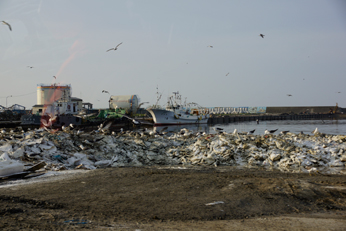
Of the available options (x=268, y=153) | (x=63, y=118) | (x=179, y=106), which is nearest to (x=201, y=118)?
(x=179, y=106)

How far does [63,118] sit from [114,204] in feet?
92.9

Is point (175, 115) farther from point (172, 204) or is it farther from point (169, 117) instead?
point (172, 204)

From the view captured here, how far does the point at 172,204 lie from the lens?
16.6 ft

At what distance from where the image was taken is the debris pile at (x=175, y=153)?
30.9 ft

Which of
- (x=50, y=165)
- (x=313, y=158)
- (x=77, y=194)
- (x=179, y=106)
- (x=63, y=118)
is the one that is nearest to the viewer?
(x=77, y=194)

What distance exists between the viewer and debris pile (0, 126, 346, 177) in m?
9.42

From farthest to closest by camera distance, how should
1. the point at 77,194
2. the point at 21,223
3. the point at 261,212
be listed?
the point at 77,194 → the point at 261,212 → the point at 21,223

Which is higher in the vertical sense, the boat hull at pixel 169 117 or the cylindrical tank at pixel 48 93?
the cylindrical tank at pixel 48 93

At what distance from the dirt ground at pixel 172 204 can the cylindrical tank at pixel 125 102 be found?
48.3 meters

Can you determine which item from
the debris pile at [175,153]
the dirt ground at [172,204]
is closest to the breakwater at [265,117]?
the debris pile at [175,153]

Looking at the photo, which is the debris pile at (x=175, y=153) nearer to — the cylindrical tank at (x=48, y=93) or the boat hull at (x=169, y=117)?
the boat hull at (x=169, y=117)

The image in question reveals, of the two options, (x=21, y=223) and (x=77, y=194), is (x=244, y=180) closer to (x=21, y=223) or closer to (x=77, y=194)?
(x=77, y=194)

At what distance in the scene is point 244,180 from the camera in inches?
271

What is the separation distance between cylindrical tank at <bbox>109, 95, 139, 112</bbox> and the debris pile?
4275cm
